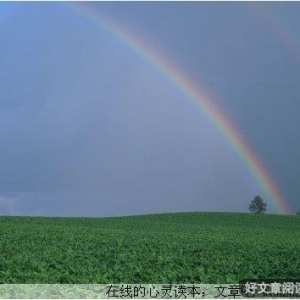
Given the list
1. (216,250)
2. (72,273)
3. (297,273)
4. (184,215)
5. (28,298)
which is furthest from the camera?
(184,215)

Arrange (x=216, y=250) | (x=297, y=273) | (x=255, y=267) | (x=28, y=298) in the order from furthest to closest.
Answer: (x=216, y=250) → (x=255, y=267) → (x=297, y=273) → (x=28, y=298)

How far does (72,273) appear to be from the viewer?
760 inches

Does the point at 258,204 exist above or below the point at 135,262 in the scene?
above

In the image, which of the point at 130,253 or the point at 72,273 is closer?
the point at 72,273

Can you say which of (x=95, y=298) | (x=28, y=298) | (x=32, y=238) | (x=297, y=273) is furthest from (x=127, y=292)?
(x=32, y=238)

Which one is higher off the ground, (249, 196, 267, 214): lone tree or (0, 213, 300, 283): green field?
(249, 196, 267, 214): lone tree

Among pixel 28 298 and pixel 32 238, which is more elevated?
pixel 32 238

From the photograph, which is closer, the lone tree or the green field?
the green field

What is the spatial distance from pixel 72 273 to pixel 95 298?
13.1 ft

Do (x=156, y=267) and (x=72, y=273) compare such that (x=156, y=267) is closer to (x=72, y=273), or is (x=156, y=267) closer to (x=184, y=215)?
(x=72, y=273)

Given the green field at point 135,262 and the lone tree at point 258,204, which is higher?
the lone tree at point 258,204

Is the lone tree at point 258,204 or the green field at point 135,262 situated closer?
the green field at point 135,262

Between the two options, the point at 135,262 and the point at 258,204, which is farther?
the point at 258,204

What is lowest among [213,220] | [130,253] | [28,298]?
[28,298]
